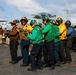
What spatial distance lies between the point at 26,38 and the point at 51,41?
1001mm

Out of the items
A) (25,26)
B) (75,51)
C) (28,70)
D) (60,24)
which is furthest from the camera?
(75,51)

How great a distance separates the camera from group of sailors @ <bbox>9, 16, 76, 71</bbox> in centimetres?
994

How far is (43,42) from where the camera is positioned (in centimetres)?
1014

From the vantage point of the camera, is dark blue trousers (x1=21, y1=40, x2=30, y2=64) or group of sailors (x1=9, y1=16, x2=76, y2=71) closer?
group of sailors (x1=9, y1=16, x2=76, y2=71)

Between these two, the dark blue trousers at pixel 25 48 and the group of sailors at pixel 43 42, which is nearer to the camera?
the group of sailors at pixel 43 42

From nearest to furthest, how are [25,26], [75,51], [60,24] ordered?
[25,26]
[60,24]
[75,51]

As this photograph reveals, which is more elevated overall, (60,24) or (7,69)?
(60,24)

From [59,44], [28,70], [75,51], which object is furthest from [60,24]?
[75,51]

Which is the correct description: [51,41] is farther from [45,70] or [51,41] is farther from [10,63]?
[10,63]

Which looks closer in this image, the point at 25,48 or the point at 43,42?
the point at 43,42

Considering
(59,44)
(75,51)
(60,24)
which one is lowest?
(75,51)

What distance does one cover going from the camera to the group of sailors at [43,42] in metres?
9.94

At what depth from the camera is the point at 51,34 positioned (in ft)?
33.6

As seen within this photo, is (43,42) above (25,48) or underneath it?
above
